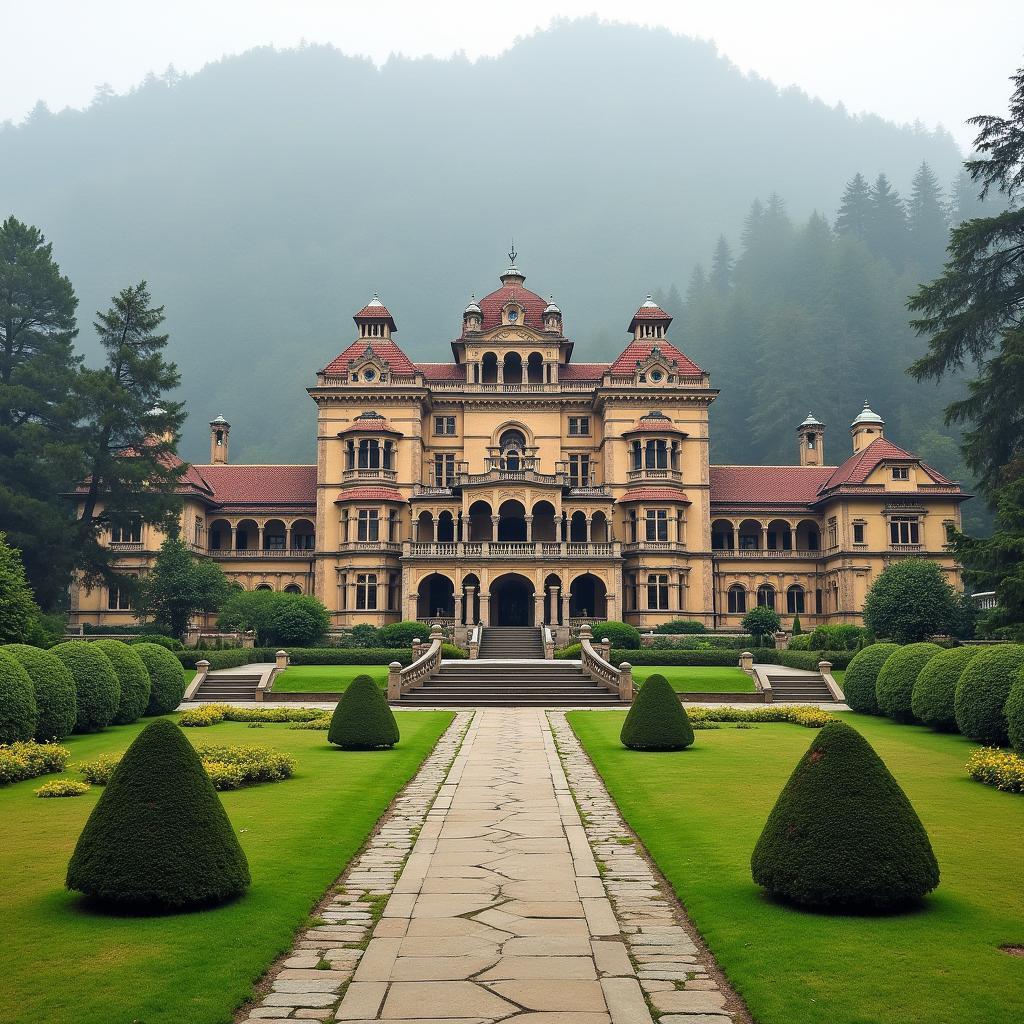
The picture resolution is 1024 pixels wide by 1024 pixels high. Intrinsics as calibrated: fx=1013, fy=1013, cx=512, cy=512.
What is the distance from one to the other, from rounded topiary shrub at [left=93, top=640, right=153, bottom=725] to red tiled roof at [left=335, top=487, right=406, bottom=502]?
36.3m

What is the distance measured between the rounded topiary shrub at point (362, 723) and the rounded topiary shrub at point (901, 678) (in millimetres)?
15032

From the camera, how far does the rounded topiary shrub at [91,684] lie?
25031 mm

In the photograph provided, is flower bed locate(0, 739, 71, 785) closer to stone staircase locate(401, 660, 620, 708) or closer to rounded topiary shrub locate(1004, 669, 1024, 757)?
stone staircase locate(401, 660, 620, 708)

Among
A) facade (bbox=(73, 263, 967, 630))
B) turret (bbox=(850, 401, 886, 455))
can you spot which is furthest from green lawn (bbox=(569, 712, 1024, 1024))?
turret (bbox=(850, 401, 886, 455))

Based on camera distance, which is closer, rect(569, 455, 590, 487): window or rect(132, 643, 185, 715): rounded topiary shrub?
rect(132, 643, 185, 715): rounded topiary shrub

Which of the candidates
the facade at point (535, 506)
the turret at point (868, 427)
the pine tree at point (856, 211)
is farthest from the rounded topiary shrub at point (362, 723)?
the pine tree at point (856, 211)

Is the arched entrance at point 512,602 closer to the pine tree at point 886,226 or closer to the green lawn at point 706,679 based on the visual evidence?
the green lawn at point 706,679

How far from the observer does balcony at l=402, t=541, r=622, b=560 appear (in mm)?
60312

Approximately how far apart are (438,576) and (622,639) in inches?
687

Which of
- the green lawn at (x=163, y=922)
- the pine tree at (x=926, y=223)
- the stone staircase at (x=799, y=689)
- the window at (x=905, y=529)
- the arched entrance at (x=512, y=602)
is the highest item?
the pine tree at (x=926, y=223)

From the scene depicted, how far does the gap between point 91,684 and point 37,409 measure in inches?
1477

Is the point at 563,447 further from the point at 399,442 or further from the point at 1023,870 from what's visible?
the point at 1023,870

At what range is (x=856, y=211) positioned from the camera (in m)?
137

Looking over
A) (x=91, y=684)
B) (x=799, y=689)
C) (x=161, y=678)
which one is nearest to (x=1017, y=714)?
(x=799, y=689)
